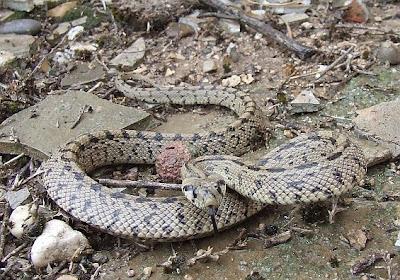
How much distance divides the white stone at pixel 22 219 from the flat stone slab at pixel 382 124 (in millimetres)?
3945

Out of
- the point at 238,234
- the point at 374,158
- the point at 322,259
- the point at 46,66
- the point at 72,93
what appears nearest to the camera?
the point at 322,259

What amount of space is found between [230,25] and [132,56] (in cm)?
173

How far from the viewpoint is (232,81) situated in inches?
386

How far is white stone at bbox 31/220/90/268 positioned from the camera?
20.6 feet

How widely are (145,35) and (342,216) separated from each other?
18.4ft

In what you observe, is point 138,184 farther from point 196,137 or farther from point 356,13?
point 356,13

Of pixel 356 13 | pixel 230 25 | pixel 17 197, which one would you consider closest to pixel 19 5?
pixel 230 25

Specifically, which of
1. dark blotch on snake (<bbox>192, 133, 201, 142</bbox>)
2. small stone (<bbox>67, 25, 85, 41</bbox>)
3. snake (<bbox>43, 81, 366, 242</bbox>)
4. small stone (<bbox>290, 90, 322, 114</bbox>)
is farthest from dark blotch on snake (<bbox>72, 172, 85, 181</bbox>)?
small stone (<bbox>67, 25, 85, 41</bbox>)

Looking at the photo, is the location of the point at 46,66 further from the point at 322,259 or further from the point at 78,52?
the point at 322,259

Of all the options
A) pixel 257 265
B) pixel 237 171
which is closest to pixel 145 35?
pixel 237 171

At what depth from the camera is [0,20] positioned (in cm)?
1151

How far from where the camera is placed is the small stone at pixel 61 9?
11.7 metres

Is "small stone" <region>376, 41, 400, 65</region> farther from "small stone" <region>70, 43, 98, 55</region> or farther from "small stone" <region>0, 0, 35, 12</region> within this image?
"small stone" <region>0, 0, 35, 12</region>

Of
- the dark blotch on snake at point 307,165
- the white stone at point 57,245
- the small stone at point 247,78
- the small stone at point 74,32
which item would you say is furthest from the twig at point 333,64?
the white stone at point 57,245
